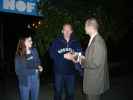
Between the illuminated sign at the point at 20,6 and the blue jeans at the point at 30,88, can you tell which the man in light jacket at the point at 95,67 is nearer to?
the blue jeans at the point at 30,88

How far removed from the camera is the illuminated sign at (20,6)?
1186 centimetres

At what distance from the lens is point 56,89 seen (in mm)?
9328

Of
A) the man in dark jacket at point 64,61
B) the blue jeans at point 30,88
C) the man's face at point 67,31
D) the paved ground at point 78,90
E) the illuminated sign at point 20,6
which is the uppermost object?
the illuminated sign at point 20,6

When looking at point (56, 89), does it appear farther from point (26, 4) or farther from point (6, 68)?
point (6, 68)

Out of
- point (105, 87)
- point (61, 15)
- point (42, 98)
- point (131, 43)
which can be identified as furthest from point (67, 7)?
point (131, 43)

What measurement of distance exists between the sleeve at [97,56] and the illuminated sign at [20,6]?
5.25 m

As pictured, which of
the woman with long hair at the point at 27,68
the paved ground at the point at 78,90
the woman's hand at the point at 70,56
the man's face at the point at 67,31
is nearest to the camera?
the woman's hand at the point at 70,56

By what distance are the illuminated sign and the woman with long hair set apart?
3.27 meters

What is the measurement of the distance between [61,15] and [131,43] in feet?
27.2

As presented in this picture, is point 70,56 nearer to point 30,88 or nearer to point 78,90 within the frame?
point 30,88

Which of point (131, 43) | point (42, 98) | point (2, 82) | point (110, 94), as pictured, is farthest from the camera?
point (131, 43)

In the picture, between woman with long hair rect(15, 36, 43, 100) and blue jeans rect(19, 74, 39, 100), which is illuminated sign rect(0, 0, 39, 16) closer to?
woman with long hair rect(15, 36, 43, 100)

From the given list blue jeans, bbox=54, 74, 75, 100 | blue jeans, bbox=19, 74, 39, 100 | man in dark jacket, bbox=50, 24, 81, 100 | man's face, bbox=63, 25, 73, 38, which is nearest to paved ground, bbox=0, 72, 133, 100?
blue jeans, bbox=54, 74, 75, 100

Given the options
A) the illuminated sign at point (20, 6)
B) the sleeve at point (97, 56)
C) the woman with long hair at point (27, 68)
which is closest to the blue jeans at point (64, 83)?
the woman with long hair at point (27, 68)
